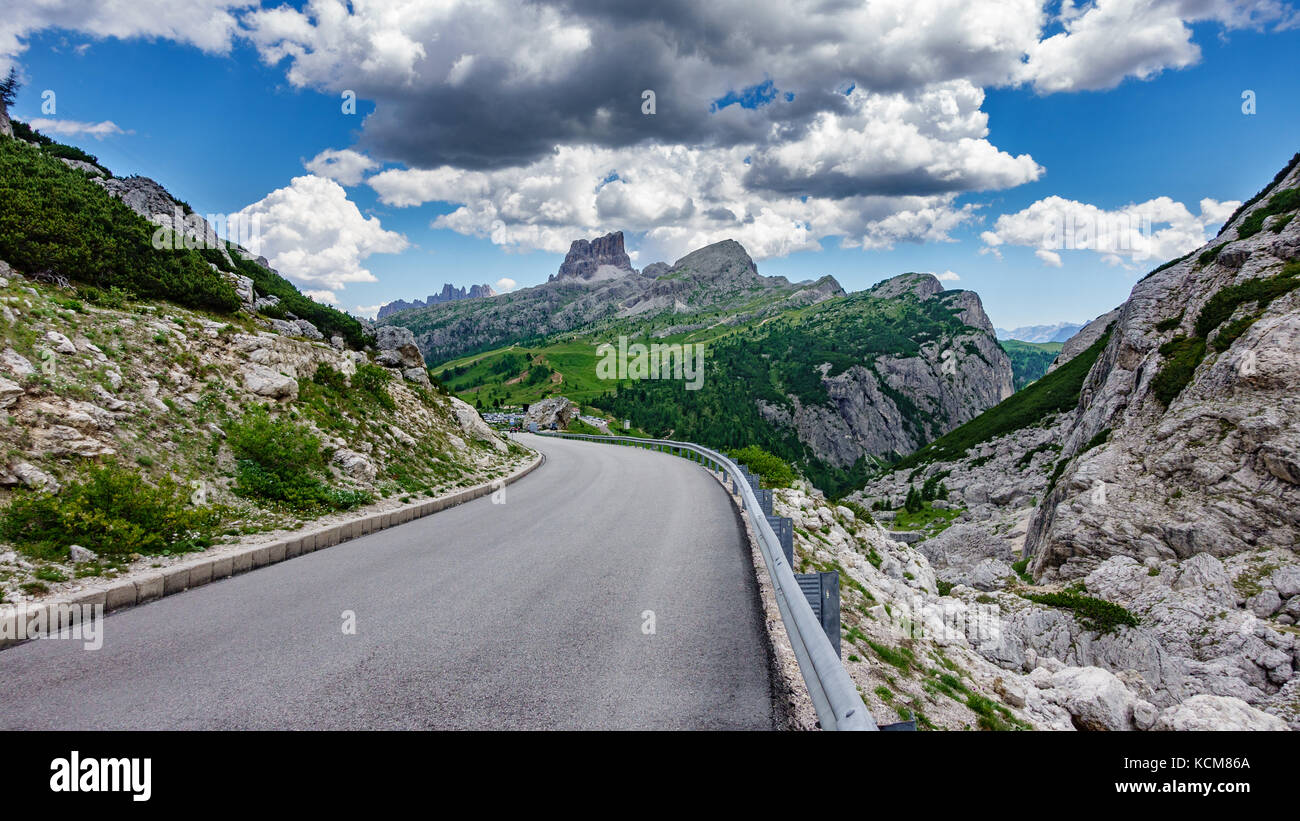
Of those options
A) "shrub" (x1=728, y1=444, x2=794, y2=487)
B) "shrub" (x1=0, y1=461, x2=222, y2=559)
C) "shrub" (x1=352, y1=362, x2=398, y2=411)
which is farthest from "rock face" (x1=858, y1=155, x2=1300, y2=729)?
"shrub" (x1=352, y1=362, x2=398, y2=411)

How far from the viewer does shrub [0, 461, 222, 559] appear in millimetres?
7727

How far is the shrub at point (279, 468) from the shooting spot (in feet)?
38.1

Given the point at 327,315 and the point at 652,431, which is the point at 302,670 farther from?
the point at 652,431

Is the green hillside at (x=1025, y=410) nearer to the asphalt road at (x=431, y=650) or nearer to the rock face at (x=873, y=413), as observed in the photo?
the rock face at (x=873, y=413)

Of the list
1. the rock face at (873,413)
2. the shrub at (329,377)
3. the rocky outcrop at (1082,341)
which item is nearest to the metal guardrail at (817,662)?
the shrub at (329,377)

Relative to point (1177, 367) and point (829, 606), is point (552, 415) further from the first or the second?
point (829, 606)

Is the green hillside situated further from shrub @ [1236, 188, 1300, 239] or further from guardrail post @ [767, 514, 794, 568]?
guardrail post @ [767, 514, 794, 568]

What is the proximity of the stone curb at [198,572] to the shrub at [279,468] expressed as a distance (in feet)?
3.95

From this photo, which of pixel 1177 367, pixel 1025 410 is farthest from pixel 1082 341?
pixel 1177 367

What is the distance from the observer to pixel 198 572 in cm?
791

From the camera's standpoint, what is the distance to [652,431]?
155m
